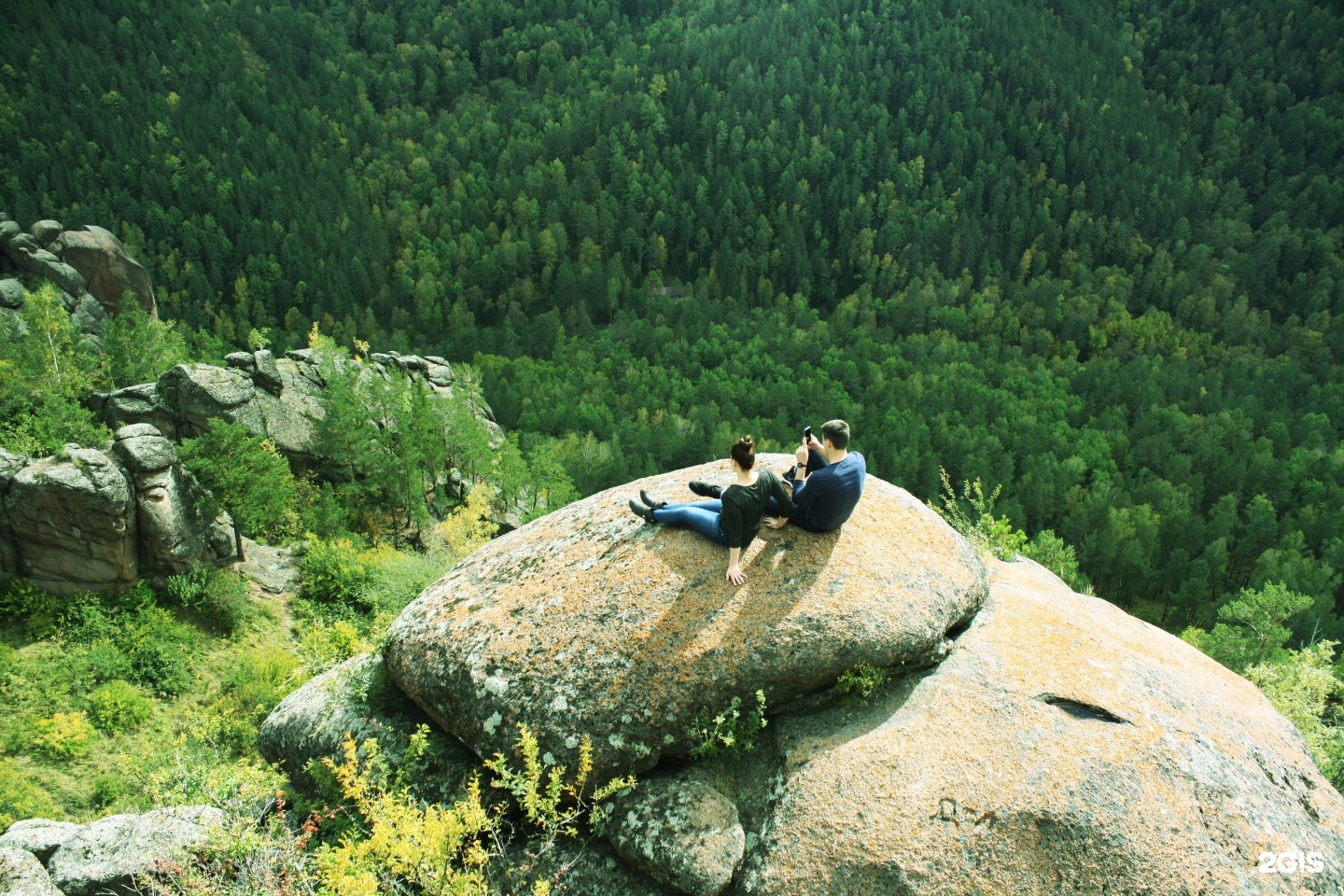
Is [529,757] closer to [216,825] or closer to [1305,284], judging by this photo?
[216,825]

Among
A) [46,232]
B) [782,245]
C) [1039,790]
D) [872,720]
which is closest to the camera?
[1039,790]

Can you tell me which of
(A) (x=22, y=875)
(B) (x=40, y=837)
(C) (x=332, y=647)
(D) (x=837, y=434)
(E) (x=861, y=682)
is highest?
(D) (x=837, y=434)

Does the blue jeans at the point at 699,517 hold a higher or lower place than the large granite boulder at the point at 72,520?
higher

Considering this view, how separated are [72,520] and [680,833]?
28.8 meters

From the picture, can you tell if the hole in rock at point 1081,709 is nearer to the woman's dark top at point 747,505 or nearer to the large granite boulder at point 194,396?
the woman's dark top at point 747,505

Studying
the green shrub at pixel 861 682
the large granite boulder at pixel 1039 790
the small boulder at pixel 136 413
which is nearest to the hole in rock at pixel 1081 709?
the large granite boulder at pixel 1039 790

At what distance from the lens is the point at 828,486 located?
1202 cm

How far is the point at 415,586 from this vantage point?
3212 cm

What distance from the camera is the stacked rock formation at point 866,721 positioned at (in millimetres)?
9359

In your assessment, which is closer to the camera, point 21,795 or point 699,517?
point 699,517

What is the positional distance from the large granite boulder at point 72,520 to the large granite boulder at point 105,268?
4702 centimetres

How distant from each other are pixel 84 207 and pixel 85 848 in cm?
15764

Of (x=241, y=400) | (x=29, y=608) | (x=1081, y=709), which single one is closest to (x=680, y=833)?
(x=1081, y=709)

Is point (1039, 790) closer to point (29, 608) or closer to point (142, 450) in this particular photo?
point (142, 450)
